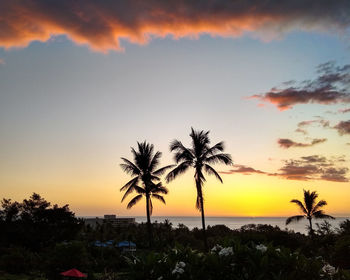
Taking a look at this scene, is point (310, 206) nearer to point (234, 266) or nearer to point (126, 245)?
point (126, 245)

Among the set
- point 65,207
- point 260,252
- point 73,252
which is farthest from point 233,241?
point 65,207

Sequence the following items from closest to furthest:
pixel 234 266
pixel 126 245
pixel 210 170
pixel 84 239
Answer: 1. pixel 234 266
2. pixel 210 170
3. pixel 126 245
4. pixel 84 239

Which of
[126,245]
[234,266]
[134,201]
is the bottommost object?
[126,245]

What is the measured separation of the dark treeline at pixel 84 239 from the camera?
24.5 m

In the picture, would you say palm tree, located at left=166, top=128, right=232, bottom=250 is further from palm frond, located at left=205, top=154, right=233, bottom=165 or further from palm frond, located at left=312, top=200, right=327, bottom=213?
palm frond, located at left=312, top=200, right=327, bottom=213

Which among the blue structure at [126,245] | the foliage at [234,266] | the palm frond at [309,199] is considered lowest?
the blue structure at [126,245]

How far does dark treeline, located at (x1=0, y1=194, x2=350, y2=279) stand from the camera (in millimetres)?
24516

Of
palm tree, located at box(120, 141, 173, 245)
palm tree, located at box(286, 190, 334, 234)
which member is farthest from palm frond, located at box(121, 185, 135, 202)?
palm tree, located at box(286, 190, 334, 234)

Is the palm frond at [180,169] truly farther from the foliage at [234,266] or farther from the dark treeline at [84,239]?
the foliage at [234,266]

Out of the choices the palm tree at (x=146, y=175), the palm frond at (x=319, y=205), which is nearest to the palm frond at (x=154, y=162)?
the palm tree at (x=146, y=175)

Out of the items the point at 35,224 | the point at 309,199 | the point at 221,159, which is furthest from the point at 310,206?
the point at 35,224

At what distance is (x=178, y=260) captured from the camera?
580cm

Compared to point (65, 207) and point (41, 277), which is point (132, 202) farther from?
point (65, 207)

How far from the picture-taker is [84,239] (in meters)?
41.9
